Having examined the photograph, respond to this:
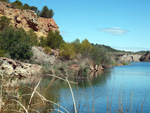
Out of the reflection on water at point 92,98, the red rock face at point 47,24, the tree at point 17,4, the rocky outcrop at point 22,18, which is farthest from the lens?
the red rock face at point 47,24

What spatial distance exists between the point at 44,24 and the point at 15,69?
1568 inches

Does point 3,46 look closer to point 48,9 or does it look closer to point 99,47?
point 99,47

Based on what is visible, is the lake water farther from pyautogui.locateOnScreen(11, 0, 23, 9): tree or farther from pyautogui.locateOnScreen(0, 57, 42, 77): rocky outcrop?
pyautogui.locateOnScreen(11, 0, 23, 9): tree

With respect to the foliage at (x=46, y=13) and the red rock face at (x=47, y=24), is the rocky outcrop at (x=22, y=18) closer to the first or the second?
the red rock face at (x=47, y=24)

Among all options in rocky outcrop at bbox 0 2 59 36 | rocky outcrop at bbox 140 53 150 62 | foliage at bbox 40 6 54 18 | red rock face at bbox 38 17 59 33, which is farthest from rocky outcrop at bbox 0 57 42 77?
rocky outcrop at bbox 140 53 150 62

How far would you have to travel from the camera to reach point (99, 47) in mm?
39812

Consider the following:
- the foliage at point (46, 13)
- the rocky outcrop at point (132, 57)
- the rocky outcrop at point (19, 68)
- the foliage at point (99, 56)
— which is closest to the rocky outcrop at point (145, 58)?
the rocky outcrop at point (132, 57)

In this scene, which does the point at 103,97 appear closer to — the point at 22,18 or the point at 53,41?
the point at 53,41

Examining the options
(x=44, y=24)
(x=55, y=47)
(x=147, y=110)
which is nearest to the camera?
(x=147, y=110)

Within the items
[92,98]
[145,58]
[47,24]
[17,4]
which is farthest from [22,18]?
[145,58]

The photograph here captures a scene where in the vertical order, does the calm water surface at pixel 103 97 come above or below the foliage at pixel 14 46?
below

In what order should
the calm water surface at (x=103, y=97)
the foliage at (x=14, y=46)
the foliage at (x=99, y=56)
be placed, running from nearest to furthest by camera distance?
the calm water surface at (x=103, y=97)
the foliage at (x=14, y=46)
the foliage at (x=99, y=56)

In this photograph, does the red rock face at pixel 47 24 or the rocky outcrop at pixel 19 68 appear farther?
the red rock face at pixel 47 24

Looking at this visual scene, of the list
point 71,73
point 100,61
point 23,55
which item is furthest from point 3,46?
point 100,61
